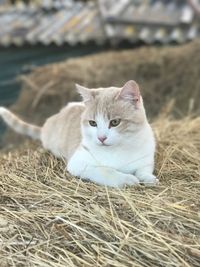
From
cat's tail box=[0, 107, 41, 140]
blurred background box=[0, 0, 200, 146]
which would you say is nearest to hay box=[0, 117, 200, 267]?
cat's tail box=[0, 107, 41, 140]

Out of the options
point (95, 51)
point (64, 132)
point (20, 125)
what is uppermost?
point (64, 132)

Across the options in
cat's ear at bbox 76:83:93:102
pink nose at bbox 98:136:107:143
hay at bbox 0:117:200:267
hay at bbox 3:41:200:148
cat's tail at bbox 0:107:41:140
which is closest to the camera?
hay at bbox 0:117:200:267

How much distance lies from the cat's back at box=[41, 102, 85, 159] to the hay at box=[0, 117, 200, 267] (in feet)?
0.74

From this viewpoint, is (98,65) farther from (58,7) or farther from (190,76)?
(58,7)

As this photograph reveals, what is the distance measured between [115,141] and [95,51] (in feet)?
16.7

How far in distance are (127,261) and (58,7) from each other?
6.60 m

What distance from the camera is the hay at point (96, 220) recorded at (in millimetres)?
2082

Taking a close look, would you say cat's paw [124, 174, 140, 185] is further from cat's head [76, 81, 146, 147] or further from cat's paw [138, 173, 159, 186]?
cat's head [76, 81, 146, 147]

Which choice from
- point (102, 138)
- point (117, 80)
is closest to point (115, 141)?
point (102, 138)

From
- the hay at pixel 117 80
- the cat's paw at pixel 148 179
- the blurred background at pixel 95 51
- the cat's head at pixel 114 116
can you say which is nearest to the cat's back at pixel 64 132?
the cat's head at pixel 114 116

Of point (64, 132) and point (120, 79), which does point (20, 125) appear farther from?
point (120, 79)

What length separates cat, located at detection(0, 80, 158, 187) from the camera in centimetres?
263

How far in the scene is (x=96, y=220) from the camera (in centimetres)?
227

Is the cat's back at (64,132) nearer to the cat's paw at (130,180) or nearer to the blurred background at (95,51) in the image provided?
the cat's paw at (130,180)
